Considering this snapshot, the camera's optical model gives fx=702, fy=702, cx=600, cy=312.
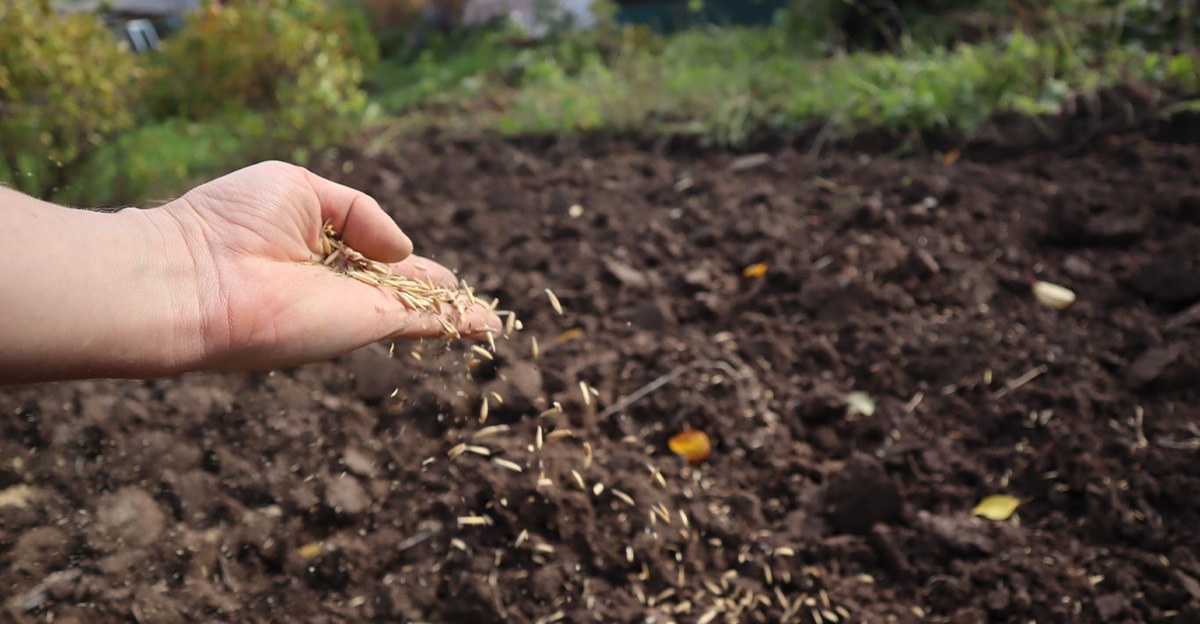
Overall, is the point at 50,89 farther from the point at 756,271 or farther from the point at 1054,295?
the point at 1054,295

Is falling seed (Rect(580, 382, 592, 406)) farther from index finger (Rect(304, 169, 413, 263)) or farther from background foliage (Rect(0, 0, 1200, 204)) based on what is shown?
background foliage (Rect(0, 0, 1200, 204))

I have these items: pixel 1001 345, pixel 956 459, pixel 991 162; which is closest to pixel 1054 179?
pixel 991 162

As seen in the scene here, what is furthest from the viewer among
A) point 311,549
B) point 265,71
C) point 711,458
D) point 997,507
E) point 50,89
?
point 265,71

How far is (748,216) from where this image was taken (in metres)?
3.07

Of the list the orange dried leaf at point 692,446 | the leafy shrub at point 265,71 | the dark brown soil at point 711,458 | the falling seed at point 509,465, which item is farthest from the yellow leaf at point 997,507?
the leafy shrub at point 265,71

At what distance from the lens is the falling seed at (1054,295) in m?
2.38

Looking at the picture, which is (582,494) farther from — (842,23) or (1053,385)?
(842,23)

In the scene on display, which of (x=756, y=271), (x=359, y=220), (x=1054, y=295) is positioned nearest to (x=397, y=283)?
(x=359, y=220)

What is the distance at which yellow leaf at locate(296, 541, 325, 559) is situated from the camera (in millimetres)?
1656

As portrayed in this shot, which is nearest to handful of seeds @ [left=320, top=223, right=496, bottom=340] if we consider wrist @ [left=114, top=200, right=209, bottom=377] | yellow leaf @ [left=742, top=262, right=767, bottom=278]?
wrist @ [left=114, top=200, right=209, bottom=377]

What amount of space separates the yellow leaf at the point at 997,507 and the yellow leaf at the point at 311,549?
1.63 meters

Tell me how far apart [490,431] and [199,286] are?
2.53 ft

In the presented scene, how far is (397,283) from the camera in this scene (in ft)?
5.53

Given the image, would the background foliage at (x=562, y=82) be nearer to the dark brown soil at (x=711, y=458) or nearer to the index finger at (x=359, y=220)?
the dark brown soil at (x=711, y=458)
